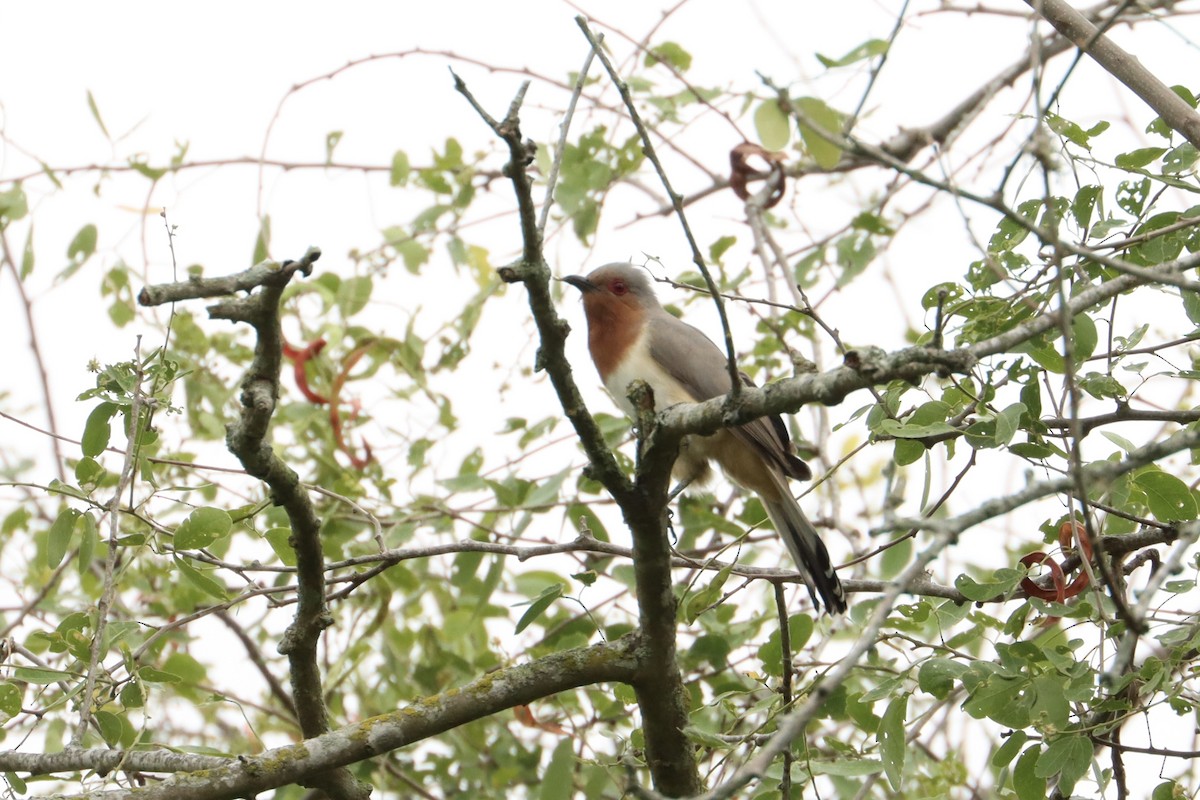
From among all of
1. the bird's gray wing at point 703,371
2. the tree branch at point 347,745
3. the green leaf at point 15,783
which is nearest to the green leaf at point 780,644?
the tree branch at point 347,745

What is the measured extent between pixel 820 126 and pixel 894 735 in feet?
5.17

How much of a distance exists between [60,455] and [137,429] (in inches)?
106

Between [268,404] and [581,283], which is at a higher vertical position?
[581,283]

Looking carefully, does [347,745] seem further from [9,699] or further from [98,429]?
[98,429]

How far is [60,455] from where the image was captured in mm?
5473

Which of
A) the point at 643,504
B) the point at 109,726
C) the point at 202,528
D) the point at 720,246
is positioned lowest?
the point at 109,726

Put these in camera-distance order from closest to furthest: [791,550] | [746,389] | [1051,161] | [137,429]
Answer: [1051,161] → [746,389] → [137,429] → [791,550]

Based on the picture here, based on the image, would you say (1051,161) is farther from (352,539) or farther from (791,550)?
(352,539)

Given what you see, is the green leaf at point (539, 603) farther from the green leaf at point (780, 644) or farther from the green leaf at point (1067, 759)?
the green leaf at point (1067, 759)

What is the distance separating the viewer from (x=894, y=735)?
318 centimetres

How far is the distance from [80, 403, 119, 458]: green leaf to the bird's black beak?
108 inches

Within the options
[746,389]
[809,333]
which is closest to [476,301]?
[809,333]

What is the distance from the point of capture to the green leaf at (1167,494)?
3.13 metres

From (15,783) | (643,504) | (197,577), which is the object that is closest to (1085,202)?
(643,504)
